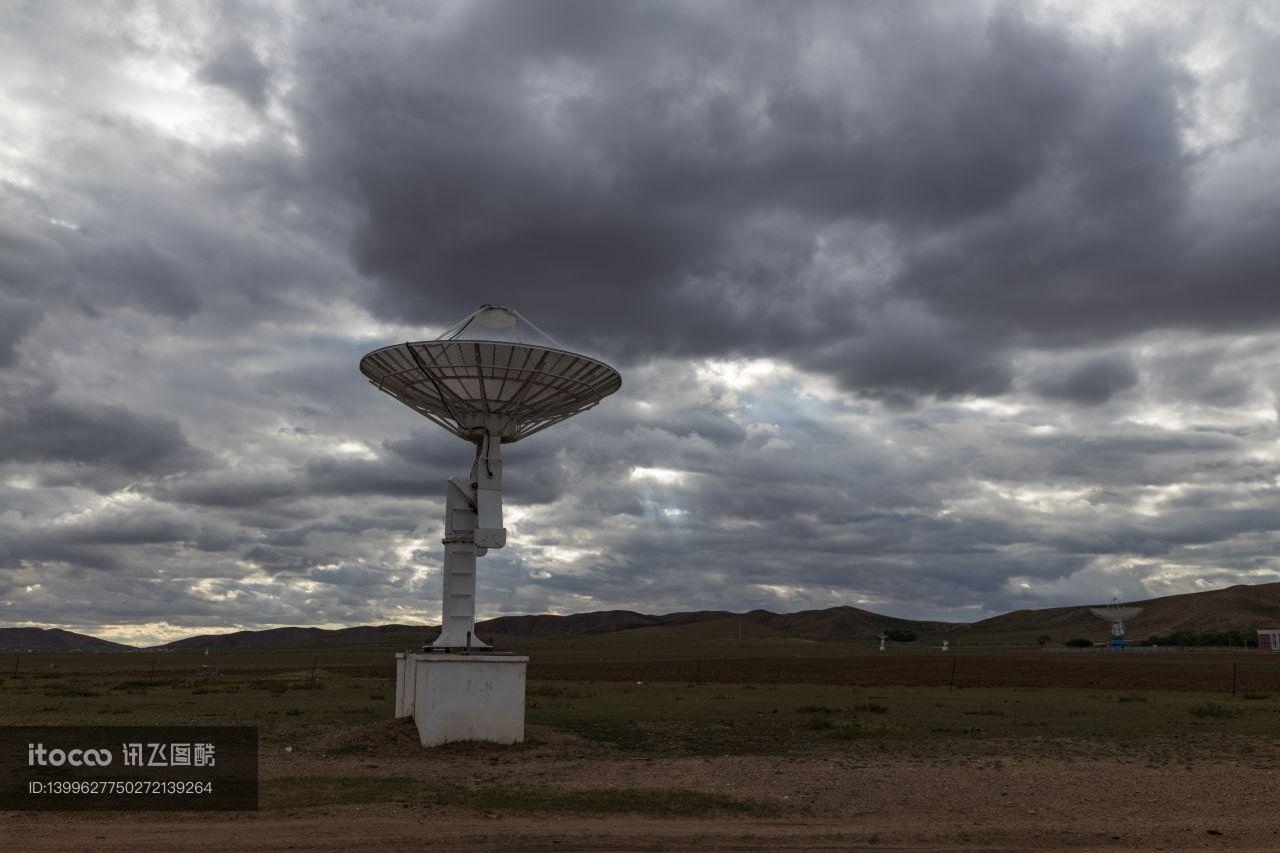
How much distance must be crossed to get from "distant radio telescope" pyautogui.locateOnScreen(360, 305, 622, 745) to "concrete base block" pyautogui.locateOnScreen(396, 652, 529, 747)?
1.2 inches

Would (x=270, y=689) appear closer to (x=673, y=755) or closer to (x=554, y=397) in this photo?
(x=554, y=397)

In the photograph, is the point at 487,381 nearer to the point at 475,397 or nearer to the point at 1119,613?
Answer: the point at 475,397

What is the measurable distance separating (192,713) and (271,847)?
26560 mm

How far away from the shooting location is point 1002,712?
39.0 metres

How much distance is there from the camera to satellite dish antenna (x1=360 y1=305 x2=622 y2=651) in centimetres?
3008

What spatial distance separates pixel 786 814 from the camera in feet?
58.9

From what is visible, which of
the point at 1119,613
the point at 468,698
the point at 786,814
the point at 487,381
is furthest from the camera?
the point at 1119,613

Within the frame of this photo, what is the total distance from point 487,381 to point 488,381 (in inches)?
1.2

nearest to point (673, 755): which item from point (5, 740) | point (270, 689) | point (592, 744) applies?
point (592, 744)

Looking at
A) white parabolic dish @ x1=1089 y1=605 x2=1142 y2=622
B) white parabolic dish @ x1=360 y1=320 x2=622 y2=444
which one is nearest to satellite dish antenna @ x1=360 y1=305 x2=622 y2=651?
white parabolic dish @ x1=360 y1=320 x2=622 y2=444

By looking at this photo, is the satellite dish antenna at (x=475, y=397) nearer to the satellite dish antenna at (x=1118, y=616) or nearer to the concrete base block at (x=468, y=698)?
the concrete base block at (x=468, y=698)

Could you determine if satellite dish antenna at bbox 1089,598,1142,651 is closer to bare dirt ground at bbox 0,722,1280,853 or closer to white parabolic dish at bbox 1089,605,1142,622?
white parabolic dish at bbox 1089,605,1142,622

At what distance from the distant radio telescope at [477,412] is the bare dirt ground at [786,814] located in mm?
A: 3270

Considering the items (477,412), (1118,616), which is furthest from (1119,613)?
(477,412)
